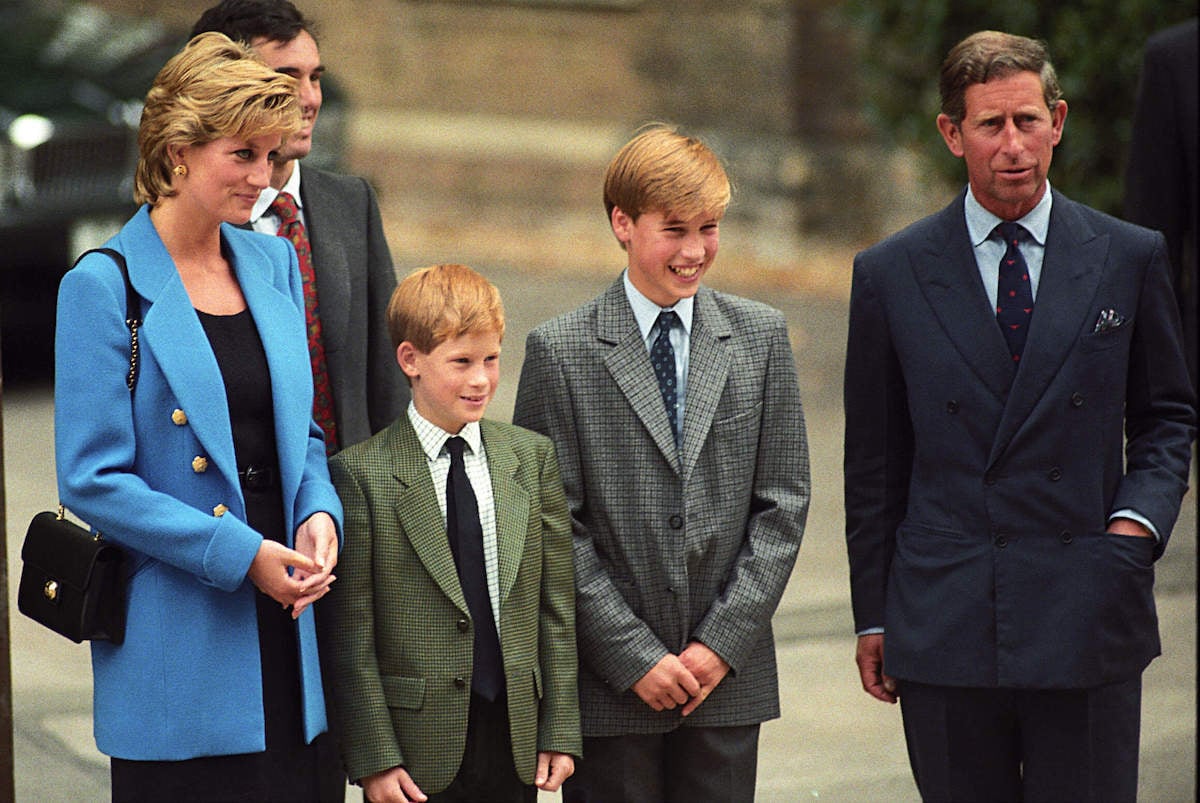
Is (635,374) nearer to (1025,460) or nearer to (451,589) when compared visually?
Answer: (451,589)

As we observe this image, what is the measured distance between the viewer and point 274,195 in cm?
377

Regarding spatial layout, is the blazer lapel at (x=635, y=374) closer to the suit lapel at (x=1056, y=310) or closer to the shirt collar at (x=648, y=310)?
the shirt collar at (x=648, y=310)

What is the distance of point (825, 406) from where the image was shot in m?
9.45

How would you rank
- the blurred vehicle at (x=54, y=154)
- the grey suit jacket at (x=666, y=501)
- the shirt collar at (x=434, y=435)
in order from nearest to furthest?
the shirt collar at (x=434, y=435) < the grey suit jacket at (x=666, y=501) < the blurred vehicle at (x=54, y=154)

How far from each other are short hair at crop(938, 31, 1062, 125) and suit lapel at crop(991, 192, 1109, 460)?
0.26 meters

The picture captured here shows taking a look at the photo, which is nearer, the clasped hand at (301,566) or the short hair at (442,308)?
the clasped hand at (301,566)

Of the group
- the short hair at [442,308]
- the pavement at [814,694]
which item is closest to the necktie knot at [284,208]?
the short hair at [442,308]

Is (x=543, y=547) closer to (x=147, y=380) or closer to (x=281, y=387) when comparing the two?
(x=281, y=387)

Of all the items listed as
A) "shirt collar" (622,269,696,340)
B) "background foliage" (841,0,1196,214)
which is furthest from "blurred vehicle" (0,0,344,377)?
"shirt collar" (622,269,696,340)

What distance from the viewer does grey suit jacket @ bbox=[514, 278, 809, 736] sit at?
3453 millimetres

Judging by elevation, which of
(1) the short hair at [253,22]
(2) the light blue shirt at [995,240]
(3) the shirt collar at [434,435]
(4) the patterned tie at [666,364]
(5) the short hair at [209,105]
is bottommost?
(3) the shirt collar at [434,435]

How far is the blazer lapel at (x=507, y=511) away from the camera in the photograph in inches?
129

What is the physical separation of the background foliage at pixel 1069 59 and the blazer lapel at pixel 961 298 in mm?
4051

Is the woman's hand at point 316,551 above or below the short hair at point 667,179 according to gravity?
below
